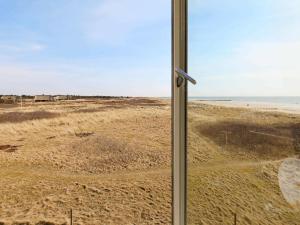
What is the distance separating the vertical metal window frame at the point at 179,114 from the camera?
3.83 feet

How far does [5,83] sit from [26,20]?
0.34 meters

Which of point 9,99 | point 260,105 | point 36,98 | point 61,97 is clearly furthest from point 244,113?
point 9,99

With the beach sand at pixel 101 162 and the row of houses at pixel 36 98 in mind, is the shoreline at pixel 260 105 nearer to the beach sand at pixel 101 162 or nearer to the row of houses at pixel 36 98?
the beach sand at pixel 101 162

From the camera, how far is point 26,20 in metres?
1.29

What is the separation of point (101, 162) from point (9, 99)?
0.58m

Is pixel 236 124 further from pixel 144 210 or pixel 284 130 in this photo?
pixel 144 210

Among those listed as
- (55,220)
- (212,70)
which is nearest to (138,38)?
(212,70)

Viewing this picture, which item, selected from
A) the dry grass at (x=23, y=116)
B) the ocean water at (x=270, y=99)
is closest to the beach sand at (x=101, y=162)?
the dry grass at (x=23, y=116)

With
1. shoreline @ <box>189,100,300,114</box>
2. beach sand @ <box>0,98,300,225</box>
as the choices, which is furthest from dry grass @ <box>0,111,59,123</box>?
shoreline @ <box>189,100,300,114</box>

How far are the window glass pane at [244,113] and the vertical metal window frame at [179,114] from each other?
0.03 meters

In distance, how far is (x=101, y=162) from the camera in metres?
1.32

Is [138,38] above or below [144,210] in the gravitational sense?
above

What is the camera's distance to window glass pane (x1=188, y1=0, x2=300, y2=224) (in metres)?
0.76

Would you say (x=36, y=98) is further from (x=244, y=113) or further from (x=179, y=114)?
(x=244, y=113)
